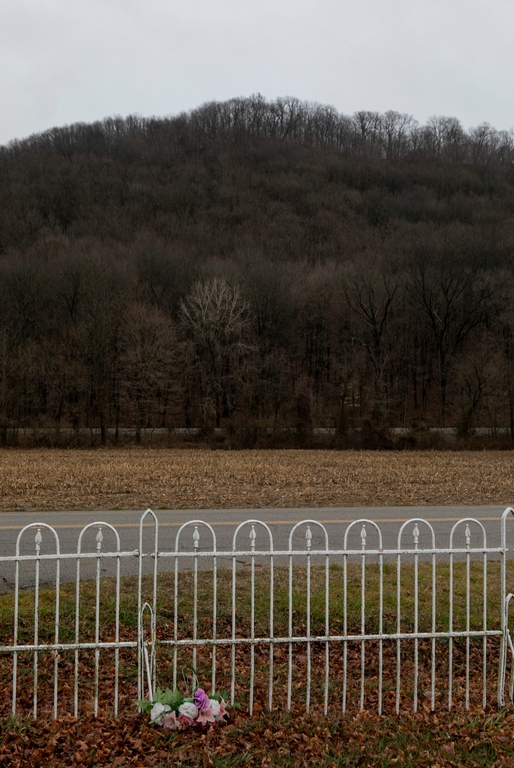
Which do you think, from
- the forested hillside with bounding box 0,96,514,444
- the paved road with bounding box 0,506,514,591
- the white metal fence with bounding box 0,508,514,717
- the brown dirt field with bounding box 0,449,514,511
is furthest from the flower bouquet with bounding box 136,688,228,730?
the forested hillside with bounding box 0,96,514,444

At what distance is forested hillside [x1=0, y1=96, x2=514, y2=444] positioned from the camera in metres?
42.9

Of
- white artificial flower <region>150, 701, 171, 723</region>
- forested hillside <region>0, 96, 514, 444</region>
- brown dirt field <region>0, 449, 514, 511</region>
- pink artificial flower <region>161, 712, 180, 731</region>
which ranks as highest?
forested hillside <region>0, 96, 514, 444</region>

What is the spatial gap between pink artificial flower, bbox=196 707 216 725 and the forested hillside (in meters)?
Answer: 32.9

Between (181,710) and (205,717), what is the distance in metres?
0.19

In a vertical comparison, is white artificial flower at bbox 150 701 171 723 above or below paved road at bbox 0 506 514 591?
above

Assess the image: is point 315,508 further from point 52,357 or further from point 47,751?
point 52,357

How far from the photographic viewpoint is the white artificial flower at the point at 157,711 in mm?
5109

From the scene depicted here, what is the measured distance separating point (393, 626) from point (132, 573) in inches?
136

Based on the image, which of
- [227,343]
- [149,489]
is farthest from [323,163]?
[149,489]

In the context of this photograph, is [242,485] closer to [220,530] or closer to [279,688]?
[220,530]

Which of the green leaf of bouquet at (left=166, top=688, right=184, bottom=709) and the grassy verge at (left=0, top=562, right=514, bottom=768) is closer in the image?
the grassy verge at (left=0, top=562, right=514, bottom=768)

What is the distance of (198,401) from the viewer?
163ft

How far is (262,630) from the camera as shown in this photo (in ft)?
24.4

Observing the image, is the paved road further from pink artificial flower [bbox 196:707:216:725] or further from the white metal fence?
pink artificial flower [bbox 196:707:216:725]
